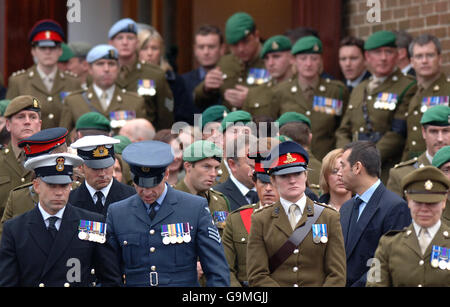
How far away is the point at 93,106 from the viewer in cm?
1048

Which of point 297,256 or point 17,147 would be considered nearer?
point 297,256

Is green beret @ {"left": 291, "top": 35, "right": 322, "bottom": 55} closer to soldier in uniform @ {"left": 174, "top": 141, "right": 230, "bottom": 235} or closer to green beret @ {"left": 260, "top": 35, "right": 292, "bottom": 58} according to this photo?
green beret @ {"left": 260, "top": 35, "right": 292, "bottom": 58}

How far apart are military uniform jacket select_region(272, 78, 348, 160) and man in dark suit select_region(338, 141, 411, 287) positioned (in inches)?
111

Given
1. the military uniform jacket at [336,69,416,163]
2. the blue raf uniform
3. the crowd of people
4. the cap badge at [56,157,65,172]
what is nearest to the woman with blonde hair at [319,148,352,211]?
the crowd of people

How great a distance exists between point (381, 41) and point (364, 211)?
3.26m

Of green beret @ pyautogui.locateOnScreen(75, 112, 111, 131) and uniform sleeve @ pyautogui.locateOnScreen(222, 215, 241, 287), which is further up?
green beret @ pyautogui.locateOnScreen(75, 112, 111, 131)

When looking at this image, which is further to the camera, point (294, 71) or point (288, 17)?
point (288, 17)

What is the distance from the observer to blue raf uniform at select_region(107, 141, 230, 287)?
6684 mm

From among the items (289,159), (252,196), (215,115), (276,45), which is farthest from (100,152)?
(276,45)

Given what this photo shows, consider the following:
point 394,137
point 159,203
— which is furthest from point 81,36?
point 159,203

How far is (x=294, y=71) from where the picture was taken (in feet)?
37.4

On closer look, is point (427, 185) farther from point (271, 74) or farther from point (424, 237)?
point (271, 74)

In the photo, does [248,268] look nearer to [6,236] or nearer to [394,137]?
[6,236]
